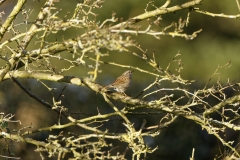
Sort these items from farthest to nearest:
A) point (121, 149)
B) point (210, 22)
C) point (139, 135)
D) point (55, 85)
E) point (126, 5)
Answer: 1. point (210, 22)
2. point (126, 5)
3. point (55, 85)
4. point (121, 149)
5. point (139, 135)

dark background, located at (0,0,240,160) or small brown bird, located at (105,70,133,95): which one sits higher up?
small brown bird, located at (105,70,133,95)

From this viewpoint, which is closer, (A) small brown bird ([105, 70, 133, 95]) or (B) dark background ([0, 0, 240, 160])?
(A) small brown bird ([105, 70, 133, 95])

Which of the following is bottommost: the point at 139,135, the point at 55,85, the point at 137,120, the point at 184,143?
the point at 184,143

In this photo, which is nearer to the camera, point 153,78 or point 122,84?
point 122,84

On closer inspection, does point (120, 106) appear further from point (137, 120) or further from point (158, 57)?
point (158, 57)

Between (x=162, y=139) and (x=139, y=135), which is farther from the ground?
(x=139, y=135)

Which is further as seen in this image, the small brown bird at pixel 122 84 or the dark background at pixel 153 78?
the dark background at pixel 153 78

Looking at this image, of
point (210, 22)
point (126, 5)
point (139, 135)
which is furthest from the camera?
point (210, 22)

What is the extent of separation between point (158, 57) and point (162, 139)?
4.41 meters

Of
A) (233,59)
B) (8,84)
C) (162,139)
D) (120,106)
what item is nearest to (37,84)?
(8,84)

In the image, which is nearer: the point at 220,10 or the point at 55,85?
the point at 55,85

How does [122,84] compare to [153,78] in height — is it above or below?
above

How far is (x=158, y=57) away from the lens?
15.2m

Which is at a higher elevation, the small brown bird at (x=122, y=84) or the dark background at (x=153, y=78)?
the small brown bird at (x=122, y=84)
